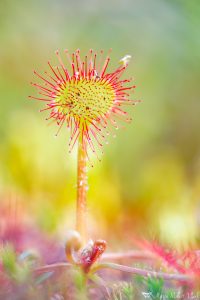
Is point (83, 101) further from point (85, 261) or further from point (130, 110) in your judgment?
point (130, 110)

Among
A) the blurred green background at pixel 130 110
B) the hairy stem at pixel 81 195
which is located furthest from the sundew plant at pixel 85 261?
the blurred green background at pixel 130 110

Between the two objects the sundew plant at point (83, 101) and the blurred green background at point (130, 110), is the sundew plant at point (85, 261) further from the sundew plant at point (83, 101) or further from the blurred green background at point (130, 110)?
the blurred green background at point (130, 110)

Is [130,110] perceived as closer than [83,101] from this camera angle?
No

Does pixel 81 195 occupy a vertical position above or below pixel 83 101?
below

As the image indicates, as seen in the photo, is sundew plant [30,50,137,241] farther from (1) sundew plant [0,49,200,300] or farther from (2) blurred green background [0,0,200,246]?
(2) blurred green background [0,0,200,246]

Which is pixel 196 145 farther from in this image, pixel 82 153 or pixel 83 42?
pixel 82 153

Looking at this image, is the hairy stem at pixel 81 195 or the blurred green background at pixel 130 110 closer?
the hairy stem at pixel 81 195

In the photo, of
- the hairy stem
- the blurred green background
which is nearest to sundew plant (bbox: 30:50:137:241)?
the hairy stem

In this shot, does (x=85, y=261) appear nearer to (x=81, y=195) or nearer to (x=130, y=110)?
(x=81, y=195)

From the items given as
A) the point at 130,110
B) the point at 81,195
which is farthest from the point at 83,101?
the point at 130,110
